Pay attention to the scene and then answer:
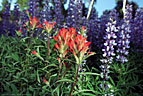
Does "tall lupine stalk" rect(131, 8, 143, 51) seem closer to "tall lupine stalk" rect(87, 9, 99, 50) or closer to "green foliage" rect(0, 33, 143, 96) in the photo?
Answer: "green foliage" rect(0, 33, 143, 96)

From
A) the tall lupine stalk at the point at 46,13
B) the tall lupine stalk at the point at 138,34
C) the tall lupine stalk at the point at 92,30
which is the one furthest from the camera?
the tall lupine stalk at the point at 92,30

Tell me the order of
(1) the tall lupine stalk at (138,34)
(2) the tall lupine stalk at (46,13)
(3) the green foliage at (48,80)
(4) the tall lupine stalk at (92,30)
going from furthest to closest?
(4) the tall lupine stalk at (92,30) → (1) the tall lupine stalk at (138,34) → (2) the tall lupine stalk at (46,13) → (3) the green foliage at (48,80)

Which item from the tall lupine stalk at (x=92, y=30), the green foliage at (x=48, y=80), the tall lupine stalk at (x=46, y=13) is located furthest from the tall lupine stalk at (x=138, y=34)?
the tall lupine stalk at (x=46, y=13)

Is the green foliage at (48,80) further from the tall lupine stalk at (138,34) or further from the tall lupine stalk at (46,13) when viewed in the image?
the tall lupine stalk at (46,13)

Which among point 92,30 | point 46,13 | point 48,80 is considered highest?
point 46,13

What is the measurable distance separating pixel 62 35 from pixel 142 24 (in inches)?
168

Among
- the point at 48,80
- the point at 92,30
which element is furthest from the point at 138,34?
the point at 48,80

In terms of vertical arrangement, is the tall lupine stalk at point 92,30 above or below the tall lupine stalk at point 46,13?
below

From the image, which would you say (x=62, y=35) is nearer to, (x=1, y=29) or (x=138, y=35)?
(x=138, y=35)

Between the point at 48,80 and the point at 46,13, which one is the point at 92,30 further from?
the point at 48,80

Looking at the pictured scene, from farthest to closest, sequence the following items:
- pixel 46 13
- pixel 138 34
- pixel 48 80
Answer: pixel 138 34 < pixel 46 13 < pixel 48 80

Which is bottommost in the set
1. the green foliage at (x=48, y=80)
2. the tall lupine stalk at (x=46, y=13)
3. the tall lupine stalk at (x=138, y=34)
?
the green foliage at (x=48, y=80)

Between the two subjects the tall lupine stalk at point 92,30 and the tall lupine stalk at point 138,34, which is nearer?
the tall lupine stalk at point 138,34

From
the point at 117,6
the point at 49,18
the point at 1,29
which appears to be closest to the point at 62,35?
the point at 49,18
